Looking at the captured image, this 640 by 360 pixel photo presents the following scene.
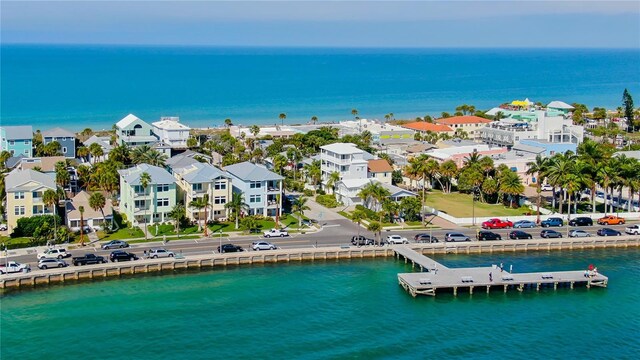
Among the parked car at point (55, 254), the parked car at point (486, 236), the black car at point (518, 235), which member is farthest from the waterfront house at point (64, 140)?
the black car at point (518, 235)

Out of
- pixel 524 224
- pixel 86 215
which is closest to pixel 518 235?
pixel 524 224

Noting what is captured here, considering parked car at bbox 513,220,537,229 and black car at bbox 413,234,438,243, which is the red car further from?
black car at bbox 413,234,438,243

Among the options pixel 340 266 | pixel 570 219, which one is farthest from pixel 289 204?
pixel 570 219

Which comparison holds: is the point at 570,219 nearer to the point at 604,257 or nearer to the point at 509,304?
the point at 604,257

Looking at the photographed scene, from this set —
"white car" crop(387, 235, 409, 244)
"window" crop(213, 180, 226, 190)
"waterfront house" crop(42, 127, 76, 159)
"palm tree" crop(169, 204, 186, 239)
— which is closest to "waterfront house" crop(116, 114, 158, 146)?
"waterfront house" crop(42, 127, 76, 159)

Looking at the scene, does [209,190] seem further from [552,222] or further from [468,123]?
[468,123]

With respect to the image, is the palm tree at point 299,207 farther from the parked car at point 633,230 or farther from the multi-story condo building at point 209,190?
the parked car at point 633,230
